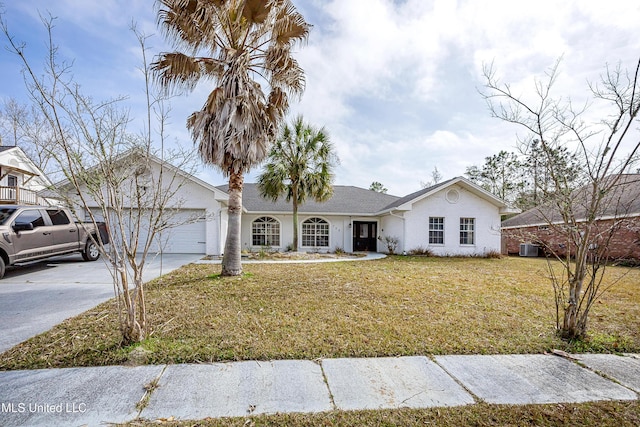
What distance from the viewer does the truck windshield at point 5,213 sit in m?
7.85

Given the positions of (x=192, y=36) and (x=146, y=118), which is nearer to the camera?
(x=146, y=118)

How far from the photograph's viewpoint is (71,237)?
9.90 metres

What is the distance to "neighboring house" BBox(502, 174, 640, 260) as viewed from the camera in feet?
13.1

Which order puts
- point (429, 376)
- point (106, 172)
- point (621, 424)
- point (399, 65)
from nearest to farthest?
point (621, 424) < point (429, 376) < point (106, 172) < point (399, 65)

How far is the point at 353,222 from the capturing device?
1867cm

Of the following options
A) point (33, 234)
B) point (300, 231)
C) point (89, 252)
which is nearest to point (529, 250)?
point (300, 231)

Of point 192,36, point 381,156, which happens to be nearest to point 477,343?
point 192,36

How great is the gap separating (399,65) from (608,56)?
7125 millimetres

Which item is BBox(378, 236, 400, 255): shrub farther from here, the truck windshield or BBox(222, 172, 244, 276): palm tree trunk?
the truck windshield

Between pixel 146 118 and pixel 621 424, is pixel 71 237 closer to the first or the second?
pixel 146 118

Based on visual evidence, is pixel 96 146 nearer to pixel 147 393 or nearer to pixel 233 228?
pixel 147 393

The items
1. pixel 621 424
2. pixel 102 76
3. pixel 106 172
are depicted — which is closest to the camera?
pixel 621 424

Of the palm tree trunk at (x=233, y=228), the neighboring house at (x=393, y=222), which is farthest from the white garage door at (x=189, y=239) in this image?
the palm tree trunk at (x=233, y=228)

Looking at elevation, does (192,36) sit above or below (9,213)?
above
